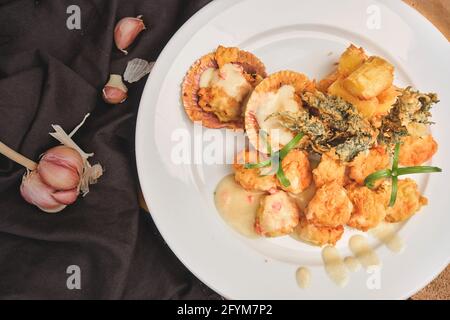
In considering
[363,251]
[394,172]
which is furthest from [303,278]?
[394,172]

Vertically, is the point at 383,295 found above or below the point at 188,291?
above

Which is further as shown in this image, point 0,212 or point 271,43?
point 271,43

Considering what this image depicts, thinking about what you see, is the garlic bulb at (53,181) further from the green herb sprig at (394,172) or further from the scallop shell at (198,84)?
the green herb sprig at (394,172)

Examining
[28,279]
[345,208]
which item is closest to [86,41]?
[28,279]

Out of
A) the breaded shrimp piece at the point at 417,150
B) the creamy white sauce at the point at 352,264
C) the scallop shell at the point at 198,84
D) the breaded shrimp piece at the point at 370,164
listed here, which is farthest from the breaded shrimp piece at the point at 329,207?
the scallop shell at the point at 198,84

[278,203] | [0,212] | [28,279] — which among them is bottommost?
[28,279]

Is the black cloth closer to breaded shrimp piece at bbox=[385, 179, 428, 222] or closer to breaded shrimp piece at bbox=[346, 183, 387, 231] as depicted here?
breaded shrimp piece at bbox=[346, 183, 387, 231]

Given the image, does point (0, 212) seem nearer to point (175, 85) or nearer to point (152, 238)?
point (152, 238)
